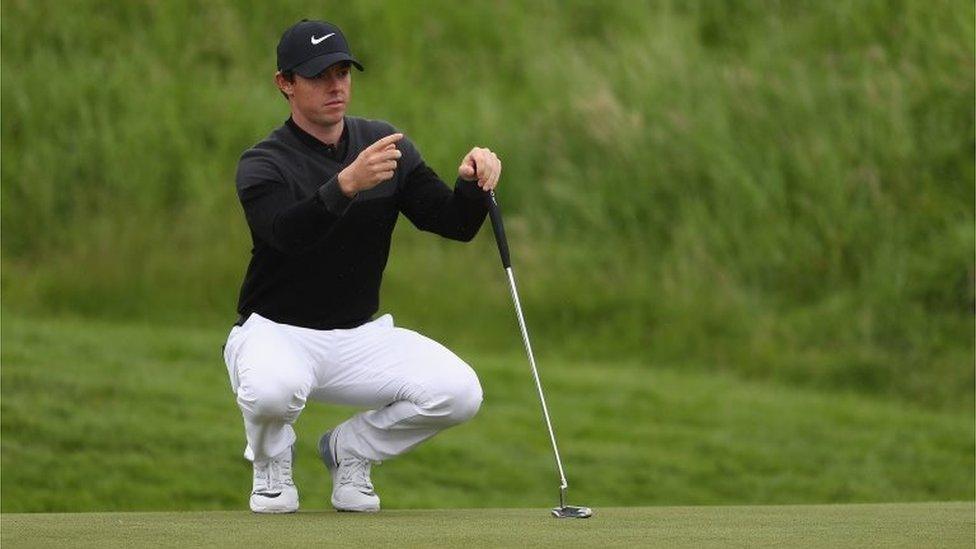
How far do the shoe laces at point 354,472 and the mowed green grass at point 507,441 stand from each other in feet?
14.7

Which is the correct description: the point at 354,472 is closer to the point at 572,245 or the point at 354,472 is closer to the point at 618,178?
the point at 572,245

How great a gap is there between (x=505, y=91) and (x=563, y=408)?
5525 millimetres

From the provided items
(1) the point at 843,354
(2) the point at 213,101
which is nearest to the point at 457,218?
(1) the point at 843,354

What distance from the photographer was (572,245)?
15.8 metres

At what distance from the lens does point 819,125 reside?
15648 mm

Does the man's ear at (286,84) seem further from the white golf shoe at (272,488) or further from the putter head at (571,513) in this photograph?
the putter head at (571,513)

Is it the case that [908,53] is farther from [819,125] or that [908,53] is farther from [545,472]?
[545,472]

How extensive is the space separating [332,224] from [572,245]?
9.71 meters

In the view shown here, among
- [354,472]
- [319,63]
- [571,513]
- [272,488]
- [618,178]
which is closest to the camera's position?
[571,513]

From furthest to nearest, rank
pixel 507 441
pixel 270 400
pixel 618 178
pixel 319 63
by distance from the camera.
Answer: pixel 618 178 → pixel 507 441 → pixel 319 63 → pixel 270 400

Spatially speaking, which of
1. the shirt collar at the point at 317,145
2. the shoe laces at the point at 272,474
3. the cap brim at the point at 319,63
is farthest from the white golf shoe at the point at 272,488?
the cap brim at the point at 319,63

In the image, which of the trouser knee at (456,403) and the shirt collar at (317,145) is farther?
the shirt collar at (317,145)

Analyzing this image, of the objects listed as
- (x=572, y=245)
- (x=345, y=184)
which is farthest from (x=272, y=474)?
(x=572, y=245)

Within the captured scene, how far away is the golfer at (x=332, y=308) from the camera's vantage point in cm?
629
